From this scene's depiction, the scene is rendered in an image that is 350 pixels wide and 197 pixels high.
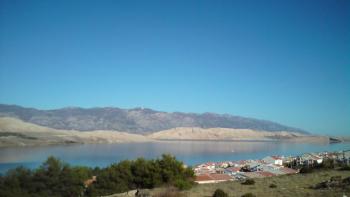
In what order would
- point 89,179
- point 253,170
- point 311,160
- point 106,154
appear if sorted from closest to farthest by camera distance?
1. point 89,179
2. point 253,170
3. point 311,160
4. point 106,154

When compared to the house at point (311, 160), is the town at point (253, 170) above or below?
below

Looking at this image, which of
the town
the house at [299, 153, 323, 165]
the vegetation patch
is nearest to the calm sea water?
the town

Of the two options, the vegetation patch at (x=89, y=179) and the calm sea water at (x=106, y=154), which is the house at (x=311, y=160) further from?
the calm sea water at (x=106, y=154)

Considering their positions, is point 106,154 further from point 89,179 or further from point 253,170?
point 89,179

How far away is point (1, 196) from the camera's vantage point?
2345 centimetres

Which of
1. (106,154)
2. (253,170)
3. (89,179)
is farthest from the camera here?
(106,154)

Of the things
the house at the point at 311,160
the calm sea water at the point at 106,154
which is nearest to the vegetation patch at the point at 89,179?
the house at the point at 311,160

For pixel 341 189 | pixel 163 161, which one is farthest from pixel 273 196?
pixel 163 161

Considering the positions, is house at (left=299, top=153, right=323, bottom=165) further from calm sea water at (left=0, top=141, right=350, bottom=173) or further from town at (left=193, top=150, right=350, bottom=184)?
calm sea water at (left=0, top=141, right=350, bottom=173)

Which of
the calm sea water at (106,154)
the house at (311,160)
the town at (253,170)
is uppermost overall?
the house at (311,160)

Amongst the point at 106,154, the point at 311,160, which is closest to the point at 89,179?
the point at 311,160

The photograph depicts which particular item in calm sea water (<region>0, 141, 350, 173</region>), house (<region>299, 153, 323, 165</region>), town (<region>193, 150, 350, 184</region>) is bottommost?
calm sea water (<region>0, 141, 350, 173</region>)

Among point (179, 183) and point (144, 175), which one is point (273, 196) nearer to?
point (179, 183)

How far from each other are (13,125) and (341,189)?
154 meters
